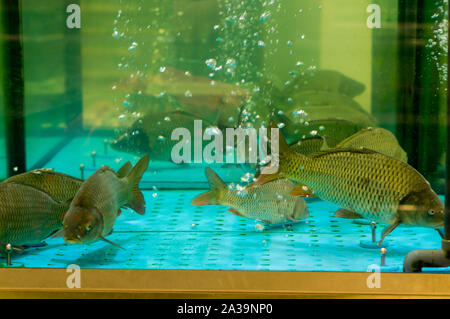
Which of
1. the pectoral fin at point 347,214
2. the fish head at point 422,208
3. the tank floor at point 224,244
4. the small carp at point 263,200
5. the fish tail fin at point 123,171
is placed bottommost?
the tank floor at point 224,244

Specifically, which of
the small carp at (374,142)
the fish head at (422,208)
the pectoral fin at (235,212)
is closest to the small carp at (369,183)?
the fish head at (422,208)

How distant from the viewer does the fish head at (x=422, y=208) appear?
4.78 ft

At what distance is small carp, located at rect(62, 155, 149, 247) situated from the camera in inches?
56.6

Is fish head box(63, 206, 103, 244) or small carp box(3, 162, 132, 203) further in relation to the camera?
small carp box(3, 162, 132, 203)

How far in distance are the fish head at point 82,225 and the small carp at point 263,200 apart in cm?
63

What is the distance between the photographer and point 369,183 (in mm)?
1511

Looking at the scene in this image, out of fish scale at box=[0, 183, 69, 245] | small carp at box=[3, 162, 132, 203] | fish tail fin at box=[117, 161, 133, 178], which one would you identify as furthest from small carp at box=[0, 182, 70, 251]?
fish tail fin at box=[117, 161, 133, 178]

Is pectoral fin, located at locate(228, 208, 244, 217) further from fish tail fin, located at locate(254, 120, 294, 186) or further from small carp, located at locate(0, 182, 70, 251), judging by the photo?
small carp, located at locate(0, 182, 70, 251)

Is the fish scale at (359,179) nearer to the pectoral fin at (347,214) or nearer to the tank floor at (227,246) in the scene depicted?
the pectoral fin at (347,214)

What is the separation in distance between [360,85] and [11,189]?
73.2 inches

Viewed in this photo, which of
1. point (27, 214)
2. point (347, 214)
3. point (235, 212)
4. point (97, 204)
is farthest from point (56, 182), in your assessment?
point (347, 214)

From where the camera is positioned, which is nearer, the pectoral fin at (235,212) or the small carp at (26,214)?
the small carp at (26,214)

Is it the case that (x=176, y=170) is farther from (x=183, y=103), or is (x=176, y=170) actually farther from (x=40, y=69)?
(x=40, y=69)

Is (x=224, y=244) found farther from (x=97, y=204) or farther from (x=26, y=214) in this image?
(x=26, y=214)
